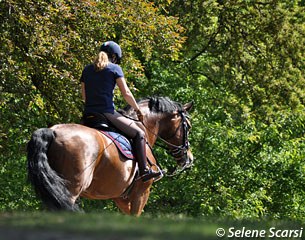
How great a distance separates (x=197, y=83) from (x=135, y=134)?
13.5 metres

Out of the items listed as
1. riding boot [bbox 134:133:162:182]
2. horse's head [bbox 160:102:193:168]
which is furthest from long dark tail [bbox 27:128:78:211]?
horse's head [bbox 160:102:193:168]

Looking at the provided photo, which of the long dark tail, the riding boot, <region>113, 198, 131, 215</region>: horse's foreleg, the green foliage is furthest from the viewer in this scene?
the green foliage

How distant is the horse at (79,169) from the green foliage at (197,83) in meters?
4.87

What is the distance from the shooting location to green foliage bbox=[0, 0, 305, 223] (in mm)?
16109

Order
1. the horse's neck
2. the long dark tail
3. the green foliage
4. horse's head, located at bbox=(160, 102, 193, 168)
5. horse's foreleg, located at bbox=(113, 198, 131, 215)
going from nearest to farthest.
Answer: the long dark tail → horse's foreleg, located at bbox=(113, 198, 131, 215) → the horse's neck → horse's head, located at bbox=(160, 102, 193, 168) → the green foliage

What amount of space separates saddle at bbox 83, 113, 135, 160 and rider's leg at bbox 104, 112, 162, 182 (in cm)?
7

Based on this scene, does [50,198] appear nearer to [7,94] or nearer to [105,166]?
[105,166]

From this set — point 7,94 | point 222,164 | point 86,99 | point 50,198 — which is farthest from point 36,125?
point 50,198

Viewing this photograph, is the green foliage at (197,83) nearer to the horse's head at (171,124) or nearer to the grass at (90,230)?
the horse's head at (171,124)

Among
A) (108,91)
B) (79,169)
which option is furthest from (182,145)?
(79,169)

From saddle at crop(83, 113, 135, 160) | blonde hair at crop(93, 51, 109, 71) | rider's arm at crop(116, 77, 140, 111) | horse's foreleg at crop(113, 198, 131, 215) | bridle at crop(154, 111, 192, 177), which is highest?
blonde hair at crop(93, 51, 109, 71)

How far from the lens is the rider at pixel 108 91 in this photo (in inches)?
416

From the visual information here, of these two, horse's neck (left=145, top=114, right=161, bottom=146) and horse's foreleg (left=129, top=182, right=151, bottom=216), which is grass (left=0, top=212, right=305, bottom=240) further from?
horse's neck (left=145, top=114, right=161, bottom=146)

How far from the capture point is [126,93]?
1090 centimetres
